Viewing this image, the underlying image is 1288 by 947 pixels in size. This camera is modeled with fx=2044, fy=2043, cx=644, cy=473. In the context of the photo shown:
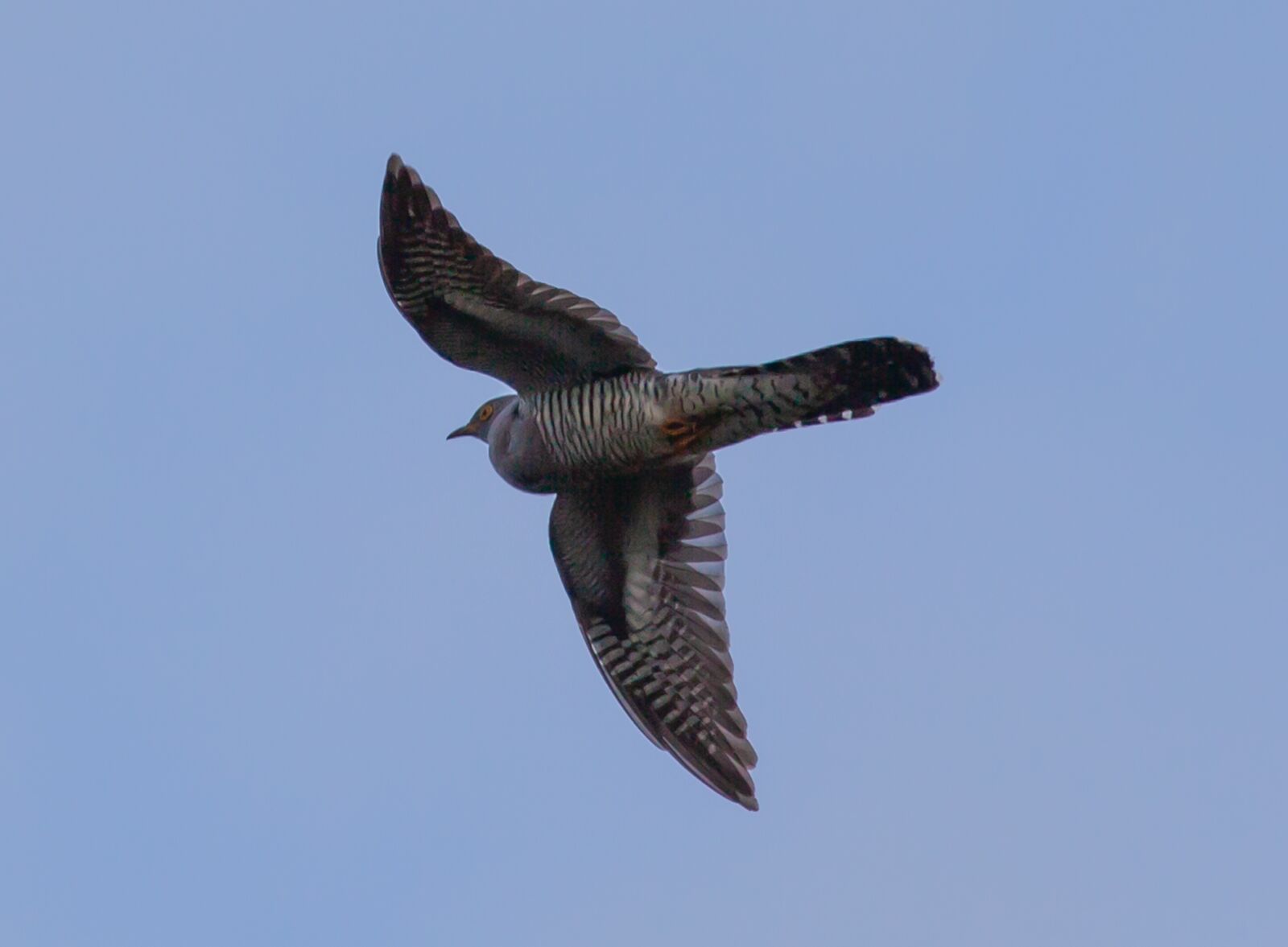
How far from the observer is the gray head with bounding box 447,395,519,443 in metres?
13.0

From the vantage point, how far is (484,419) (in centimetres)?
1320

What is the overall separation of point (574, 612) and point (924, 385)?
318 centimetres

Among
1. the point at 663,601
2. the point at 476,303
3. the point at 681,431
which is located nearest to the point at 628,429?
the point at 681,431

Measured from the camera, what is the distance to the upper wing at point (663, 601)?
1312cm

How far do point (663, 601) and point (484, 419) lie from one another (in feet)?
5.47

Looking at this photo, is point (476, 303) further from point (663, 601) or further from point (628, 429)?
point (663, 601)

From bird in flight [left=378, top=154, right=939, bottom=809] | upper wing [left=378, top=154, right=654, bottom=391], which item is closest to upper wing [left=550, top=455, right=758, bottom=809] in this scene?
bird in flight [left=378, top=154, right=939, bottom=809]

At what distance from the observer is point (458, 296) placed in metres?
11.9

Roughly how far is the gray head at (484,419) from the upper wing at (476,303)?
83cm

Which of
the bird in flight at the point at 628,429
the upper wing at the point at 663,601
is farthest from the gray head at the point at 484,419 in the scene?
the upper wing at the point at 663,601

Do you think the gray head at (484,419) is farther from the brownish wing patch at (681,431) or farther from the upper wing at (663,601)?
the brownish wing patch at (681,431)

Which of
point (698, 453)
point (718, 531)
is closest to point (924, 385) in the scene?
point (698, 453)

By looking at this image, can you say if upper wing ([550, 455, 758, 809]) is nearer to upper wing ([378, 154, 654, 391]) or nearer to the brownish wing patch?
the brownish wing patch

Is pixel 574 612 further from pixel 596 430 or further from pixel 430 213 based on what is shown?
pixel 430 213
